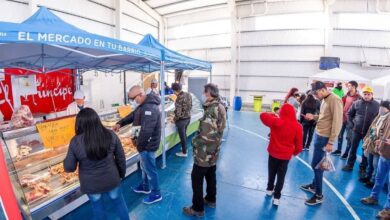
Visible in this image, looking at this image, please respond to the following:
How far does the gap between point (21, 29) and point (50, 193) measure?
1796mm

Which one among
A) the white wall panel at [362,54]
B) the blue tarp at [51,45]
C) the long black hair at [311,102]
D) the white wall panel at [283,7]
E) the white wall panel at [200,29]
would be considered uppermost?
the white wall panel at [283,7]

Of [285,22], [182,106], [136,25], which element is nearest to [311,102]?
[182,106]

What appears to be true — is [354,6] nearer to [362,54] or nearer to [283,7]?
[362,54]

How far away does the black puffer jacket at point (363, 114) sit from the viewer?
4.36 meters

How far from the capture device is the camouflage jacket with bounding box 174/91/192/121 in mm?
5090

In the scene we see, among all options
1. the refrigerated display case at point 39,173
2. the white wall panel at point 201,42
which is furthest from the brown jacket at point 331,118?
the white wall panel at point 201,42

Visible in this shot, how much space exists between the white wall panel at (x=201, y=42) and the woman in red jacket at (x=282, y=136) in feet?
38.8

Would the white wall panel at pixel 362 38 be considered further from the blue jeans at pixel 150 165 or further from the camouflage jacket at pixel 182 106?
the blue jeans at pixel 150 165

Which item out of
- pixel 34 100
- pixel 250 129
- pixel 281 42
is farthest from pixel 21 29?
pixel 281 42

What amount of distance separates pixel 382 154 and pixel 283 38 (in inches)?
432

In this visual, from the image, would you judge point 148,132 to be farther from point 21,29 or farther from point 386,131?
point 386,131

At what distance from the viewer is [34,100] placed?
744 cm

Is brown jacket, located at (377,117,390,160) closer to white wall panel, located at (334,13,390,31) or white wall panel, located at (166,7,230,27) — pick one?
white wall panel, located at (334,13,390,31)

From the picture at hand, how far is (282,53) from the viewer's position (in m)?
13.1
